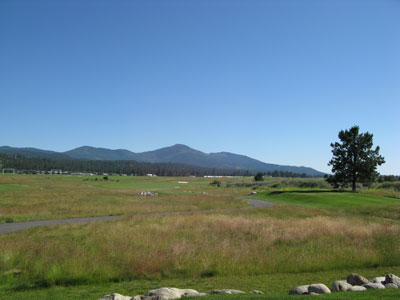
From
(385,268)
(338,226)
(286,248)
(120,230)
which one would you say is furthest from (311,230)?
(120,230)

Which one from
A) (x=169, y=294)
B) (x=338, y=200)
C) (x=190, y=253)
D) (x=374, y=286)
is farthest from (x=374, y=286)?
(x=338, y=200)

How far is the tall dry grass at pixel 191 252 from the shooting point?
35.3 ft

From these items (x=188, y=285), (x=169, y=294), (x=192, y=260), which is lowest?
(x=188, y=285)

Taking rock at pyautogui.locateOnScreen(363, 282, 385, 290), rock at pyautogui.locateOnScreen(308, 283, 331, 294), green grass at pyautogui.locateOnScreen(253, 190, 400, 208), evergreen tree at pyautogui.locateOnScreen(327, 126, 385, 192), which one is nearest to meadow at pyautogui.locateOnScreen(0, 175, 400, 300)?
rock at pyautogui.locateOnScreen(308, 283, 331, 294)

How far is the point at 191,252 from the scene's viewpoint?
12.5m

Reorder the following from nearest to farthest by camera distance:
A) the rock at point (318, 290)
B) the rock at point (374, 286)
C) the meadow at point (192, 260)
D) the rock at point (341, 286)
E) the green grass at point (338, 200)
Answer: the rock at point (318, 290), the rock at point (374, 286), the rock at point (341, 286), the meadow at point (192, 260), the green grass at point (338, 200)

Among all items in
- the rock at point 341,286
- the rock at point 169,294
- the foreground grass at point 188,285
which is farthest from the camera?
the foreground grass at point 188,285

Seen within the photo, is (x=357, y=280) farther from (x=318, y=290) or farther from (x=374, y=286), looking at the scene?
(x=318, y=290)

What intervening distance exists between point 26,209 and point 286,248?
1134 inches

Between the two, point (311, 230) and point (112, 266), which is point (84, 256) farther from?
point (311, 230)

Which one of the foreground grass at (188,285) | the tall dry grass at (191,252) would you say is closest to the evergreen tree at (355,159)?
the tall dry grass at (191,252)

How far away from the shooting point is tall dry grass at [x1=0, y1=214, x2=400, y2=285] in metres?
10.8

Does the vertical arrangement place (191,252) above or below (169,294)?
below

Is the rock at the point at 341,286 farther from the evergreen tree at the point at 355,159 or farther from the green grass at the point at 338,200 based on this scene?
the evergreen tree at the point at 355,159
